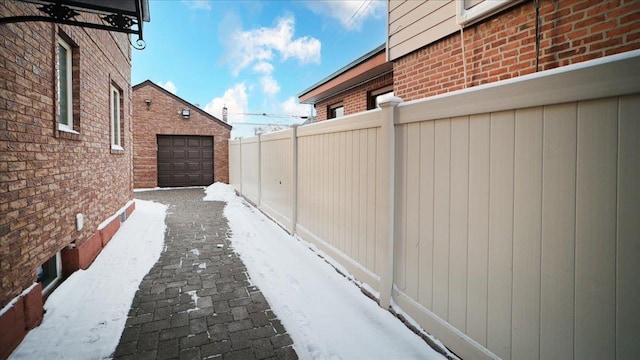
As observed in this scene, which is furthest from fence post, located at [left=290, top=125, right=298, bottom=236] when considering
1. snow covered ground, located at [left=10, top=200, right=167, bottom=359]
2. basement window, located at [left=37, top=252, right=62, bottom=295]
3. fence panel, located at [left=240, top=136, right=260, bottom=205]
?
basement window, located at [left=37, top=252, right=62, bottom=295]

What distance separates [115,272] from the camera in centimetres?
385

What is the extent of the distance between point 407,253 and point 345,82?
5124 mm

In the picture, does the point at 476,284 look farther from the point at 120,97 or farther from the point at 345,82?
the point at 120,97

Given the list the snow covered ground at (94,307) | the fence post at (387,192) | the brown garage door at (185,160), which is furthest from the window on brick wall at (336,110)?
the brown garage door at (185,160)

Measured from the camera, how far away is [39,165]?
2920 mm

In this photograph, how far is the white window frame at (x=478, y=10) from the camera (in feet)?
11.0

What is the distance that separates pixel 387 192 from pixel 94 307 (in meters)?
2.84

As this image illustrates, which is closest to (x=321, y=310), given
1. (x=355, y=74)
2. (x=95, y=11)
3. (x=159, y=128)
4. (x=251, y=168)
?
(x=95, y=11)

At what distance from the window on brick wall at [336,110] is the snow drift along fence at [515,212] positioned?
5.71 metres

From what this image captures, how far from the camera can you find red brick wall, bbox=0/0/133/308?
7.88ft

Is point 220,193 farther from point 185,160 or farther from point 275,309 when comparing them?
point 275,309

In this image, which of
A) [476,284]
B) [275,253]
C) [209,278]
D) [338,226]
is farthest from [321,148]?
[476,284]

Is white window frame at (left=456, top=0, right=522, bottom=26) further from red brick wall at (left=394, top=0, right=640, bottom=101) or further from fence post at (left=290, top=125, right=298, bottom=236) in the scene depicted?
fence post at (left=290, top=125, right=298, bottom=236)

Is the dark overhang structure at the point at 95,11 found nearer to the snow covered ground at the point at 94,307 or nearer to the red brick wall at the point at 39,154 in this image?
the red brick wall at the point at 39,154
